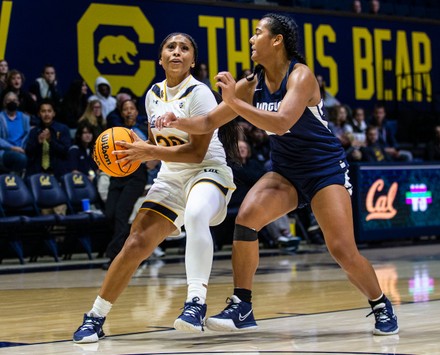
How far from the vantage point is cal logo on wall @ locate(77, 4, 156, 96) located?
624 inches

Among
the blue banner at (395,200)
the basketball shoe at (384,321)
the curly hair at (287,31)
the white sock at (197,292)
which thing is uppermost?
the curly hair at (287,31)

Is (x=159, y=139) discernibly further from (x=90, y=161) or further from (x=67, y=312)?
(x=90, y=161)

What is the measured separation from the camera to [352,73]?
19.4 m

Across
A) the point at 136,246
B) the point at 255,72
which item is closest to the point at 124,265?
the point at 136,246

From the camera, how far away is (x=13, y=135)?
12.8m

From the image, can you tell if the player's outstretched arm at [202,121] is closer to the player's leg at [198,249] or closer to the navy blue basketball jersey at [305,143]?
the navy blue basketball jersey at [305,143]

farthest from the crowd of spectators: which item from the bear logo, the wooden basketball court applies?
the wooden basketball court

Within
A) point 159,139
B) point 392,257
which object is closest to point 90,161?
point 392,257

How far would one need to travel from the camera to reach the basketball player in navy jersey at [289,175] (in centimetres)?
531

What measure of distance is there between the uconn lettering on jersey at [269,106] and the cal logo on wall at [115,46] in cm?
1059

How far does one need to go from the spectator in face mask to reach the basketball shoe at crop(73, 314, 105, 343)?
7.39m

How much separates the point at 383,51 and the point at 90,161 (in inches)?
342

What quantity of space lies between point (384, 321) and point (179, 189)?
1394 millimetres

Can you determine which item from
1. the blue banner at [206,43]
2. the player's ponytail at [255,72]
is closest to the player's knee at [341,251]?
the player's ponytail at [255,72]
